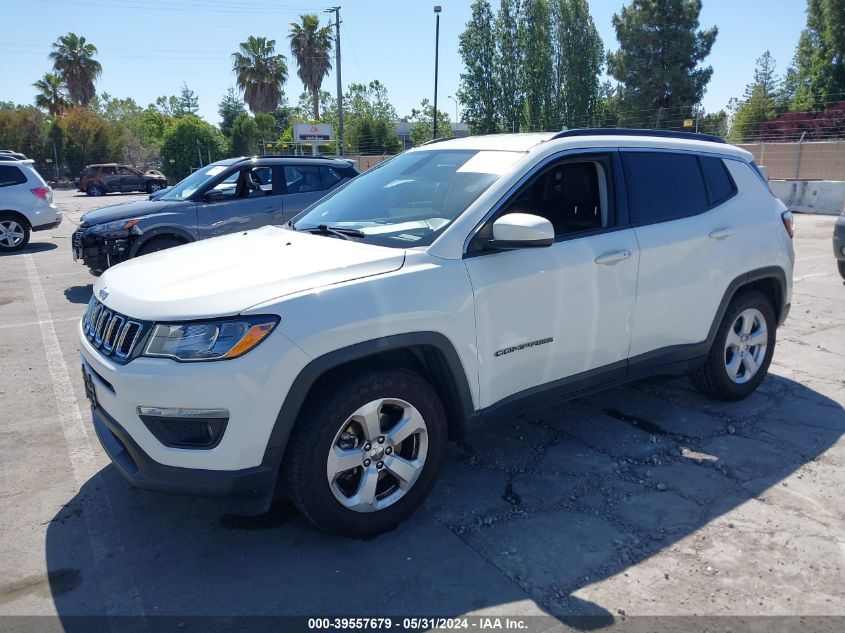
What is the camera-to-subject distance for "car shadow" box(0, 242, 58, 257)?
1328cm

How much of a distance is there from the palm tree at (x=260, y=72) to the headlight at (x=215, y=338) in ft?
170

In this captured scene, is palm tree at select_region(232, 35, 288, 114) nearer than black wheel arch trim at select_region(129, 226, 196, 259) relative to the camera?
No

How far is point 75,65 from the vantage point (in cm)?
5628

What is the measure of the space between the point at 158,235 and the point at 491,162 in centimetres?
621

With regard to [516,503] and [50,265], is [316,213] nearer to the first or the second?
[516,503]

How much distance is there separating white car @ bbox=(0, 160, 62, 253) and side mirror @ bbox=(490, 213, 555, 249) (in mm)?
13208

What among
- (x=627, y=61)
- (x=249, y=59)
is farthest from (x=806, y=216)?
(x=249, y=59)

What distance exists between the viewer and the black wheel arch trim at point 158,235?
8531 millimetres

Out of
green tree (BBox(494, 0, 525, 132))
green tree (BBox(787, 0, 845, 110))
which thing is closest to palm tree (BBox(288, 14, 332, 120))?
green tree (BBox(494, 0, 525, 132))

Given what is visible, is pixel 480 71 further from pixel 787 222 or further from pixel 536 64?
pixel 787 222

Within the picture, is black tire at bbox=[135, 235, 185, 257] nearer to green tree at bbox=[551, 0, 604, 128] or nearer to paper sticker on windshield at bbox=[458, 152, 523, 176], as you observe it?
paper sticker on windshield at bbox=[458, 152, 523, 176]

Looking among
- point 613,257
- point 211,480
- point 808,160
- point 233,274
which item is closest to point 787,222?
point 613,257

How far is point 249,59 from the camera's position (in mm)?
50500

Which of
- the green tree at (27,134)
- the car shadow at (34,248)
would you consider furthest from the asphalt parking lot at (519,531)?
the green tree at (27,134)
